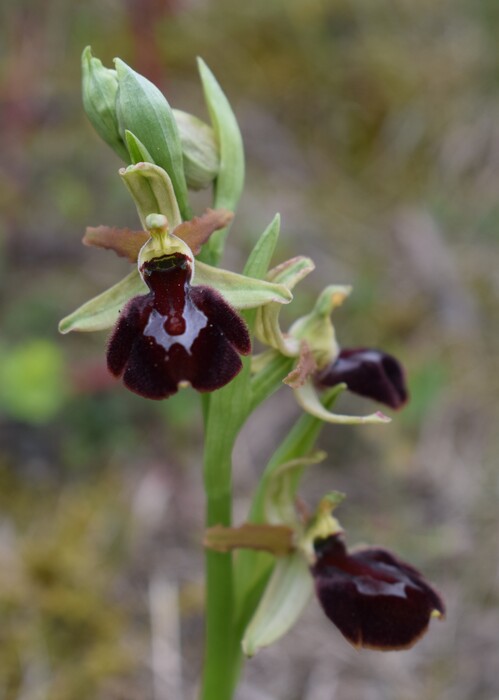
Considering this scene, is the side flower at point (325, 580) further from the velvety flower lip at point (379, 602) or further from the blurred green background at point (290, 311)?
the blurred green background at point (290, 311)

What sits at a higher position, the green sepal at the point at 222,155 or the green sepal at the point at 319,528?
the green sepal at the point at 222,155

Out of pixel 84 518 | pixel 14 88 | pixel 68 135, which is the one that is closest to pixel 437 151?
pixel 68 135

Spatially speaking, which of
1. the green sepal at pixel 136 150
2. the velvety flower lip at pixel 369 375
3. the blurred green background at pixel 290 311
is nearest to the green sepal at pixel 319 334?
the velvety flower lip at pixel 369 375

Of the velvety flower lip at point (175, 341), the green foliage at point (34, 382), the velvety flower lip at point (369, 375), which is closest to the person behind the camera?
the velvety flower lip at point (175, 341)

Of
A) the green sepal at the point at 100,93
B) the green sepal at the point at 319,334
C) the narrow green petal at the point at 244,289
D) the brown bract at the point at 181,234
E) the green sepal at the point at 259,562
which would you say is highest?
the green sepal at the point at 100,93

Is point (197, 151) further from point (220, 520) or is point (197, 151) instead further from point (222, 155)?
point (220, 520)

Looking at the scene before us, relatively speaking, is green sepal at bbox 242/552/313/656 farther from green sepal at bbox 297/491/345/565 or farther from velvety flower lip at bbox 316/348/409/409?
velvety flower lip at bbox 316/348/409/409

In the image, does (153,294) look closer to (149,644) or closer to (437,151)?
(149,644)
